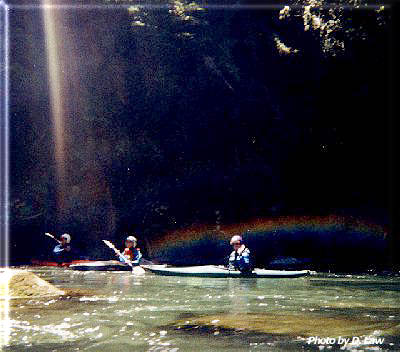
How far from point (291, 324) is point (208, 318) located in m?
1.23

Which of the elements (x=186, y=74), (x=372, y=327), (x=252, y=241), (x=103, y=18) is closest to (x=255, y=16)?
(x=186, y=74)

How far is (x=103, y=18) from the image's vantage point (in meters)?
23.1

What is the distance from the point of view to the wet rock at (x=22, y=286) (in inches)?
370

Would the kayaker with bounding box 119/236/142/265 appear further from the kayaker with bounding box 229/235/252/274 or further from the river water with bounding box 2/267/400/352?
the river water with bounding box 2/267/400/352

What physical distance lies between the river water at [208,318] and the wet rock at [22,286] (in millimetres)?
450

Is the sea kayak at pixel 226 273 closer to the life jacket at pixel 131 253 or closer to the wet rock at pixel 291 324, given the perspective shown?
the life jacket at pixel 131 253

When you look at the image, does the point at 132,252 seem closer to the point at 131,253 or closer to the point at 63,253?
the point at 131,253

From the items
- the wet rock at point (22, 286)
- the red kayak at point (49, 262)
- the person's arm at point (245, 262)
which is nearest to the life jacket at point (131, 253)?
the red kayak at point (49, 262)

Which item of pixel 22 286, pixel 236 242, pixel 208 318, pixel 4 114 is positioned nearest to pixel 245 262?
pixel 236 242

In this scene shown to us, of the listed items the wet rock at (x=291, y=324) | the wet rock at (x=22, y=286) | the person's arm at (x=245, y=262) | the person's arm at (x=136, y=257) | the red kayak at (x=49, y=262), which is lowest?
the red kayak at (x=49, y=262)

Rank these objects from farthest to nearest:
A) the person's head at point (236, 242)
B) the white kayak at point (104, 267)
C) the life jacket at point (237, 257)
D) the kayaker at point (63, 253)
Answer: the kayaker at point (63, 253), the white kayak at point (104, 267), the person's head at point (236, 242), the life jacket at point (237, 257)

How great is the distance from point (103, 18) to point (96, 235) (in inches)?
355

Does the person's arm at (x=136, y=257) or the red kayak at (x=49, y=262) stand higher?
the person's arm at (x=136, y=257)

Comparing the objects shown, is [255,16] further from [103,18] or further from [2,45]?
[2,45]
